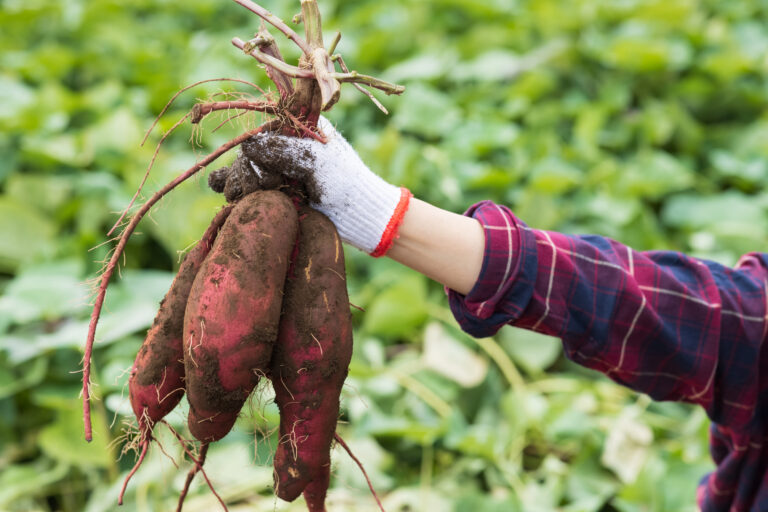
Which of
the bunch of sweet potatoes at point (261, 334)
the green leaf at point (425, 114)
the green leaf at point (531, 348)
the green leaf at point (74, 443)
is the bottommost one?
the green leaf at point (74, 443)

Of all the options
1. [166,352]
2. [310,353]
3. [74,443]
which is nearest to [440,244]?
[310,353]

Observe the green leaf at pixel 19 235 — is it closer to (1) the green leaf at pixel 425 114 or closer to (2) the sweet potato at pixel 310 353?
(1) the green leaf at pixel 425 114

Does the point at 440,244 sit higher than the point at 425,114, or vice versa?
the point at 440,244

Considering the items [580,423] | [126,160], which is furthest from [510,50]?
[580,423]

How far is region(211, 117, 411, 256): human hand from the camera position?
2.76 feet

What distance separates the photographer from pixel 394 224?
891 mm

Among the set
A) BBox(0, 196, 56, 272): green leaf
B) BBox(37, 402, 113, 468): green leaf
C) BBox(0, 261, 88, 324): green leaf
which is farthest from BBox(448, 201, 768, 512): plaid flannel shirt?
BBox(0, 196, 56, 272): green leaf

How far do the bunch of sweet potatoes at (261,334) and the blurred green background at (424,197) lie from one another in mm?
90

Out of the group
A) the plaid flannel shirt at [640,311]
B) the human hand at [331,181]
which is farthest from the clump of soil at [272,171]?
the plaid flannel shirt at [640,311]

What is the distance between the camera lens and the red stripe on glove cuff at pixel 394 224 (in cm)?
89

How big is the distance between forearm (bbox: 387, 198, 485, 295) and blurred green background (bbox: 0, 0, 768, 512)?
0.27 meters

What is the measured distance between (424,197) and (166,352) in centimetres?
136

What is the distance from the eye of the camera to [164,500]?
4.81 feet

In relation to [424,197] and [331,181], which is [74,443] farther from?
[424,197]
